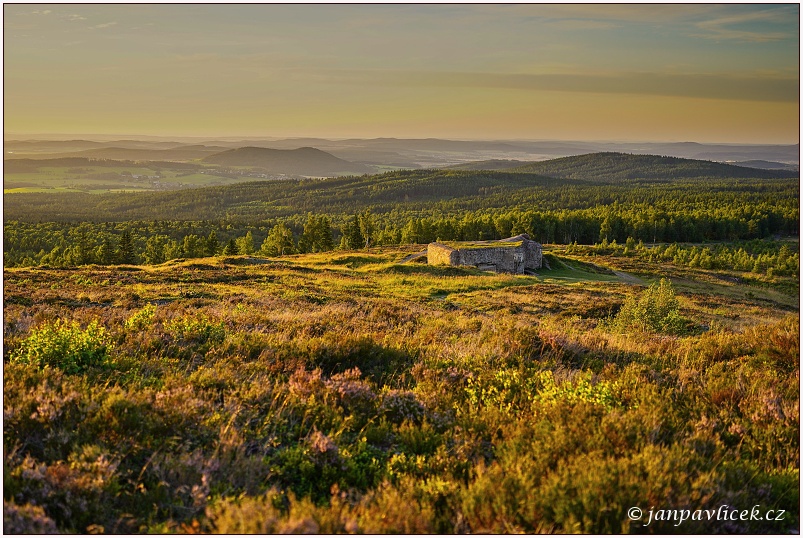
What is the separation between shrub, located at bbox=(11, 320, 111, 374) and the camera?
6016 millimetres

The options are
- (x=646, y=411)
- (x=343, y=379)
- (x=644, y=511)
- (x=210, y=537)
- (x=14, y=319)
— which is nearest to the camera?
(x=210, y=537)

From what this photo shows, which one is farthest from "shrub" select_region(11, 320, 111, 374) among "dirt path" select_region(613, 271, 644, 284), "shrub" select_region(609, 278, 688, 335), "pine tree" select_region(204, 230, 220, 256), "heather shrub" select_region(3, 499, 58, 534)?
"pine tree" select_region(204, 230, 220, 256)

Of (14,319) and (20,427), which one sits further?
(14,319)

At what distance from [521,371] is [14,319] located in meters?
9.43

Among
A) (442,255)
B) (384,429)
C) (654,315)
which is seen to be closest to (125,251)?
(442,255)

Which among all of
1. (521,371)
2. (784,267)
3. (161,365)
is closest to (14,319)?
(161,365)

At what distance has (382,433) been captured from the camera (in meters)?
5.09

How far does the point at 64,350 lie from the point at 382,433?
14.6ft

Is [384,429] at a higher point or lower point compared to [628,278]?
higher

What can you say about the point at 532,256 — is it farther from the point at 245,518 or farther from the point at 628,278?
the point at 245,518

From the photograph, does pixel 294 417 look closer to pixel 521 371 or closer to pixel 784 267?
pixel 521 371

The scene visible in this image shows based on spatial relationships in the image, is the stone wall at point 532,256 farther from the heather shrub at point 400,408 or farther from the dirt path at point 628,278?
the heather shrub at point 400,408

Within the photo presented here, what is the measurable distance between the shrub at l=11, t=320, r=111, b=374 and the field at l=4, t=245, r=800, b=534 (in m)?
0.03

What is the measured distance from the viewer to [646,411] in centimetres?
525
